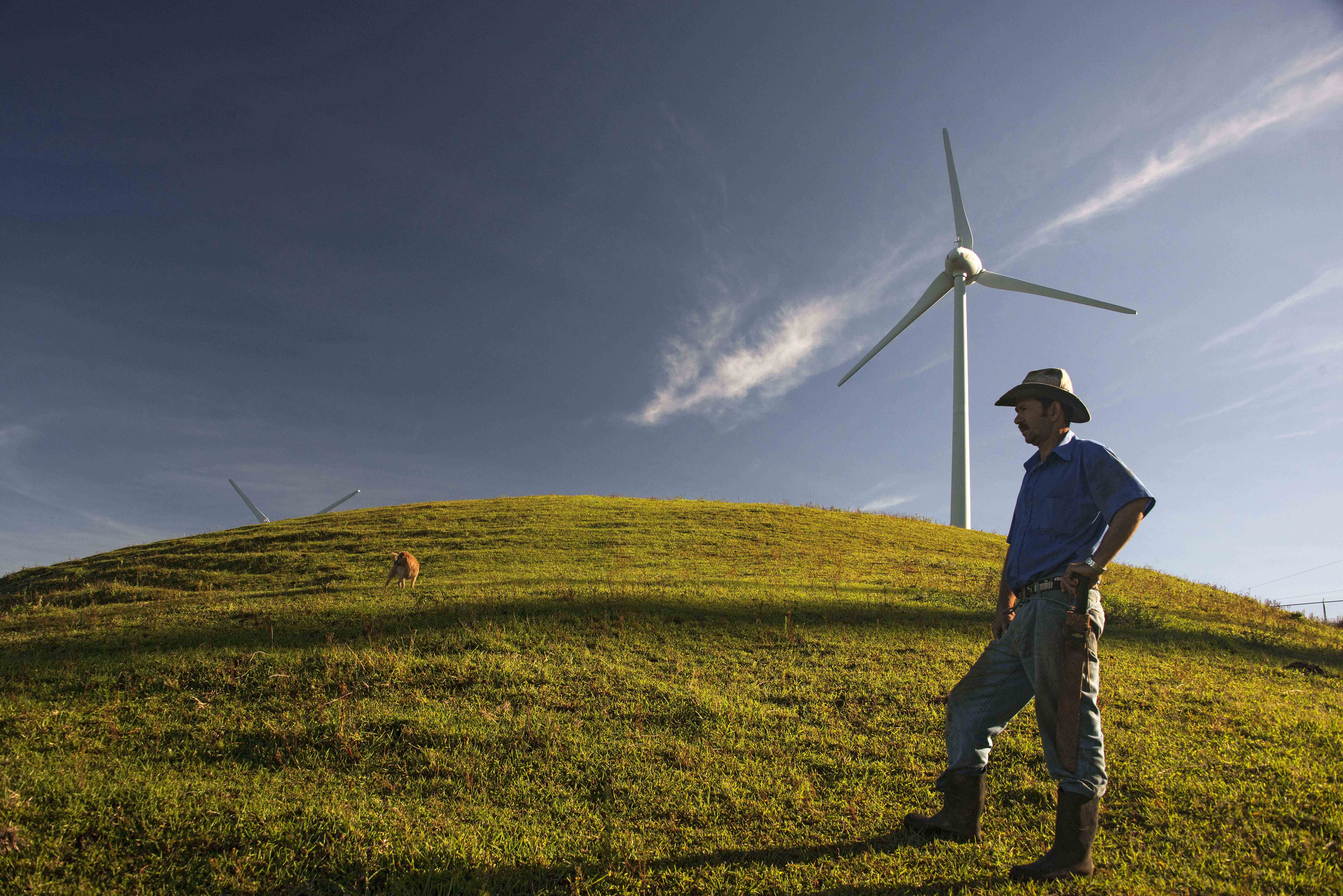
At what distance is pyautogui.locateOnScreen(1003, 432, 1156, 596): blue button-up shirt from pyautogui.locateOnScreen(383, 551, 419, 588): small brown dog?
44.4 feet

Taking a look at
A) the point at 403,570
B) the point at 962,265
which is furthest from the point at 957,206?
the point at 403,570

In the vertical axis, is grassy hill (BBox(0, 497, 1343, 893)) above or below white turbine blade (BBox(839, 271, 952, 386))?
below

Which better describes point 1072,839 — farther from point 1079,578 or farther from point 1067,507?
point 1067,507

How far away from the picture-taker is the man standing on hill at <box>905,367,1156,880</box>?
153 inches

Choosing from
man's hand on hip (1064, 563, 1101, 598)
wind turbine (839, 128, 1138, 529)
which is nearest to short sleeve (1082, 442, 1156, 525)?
man's hand on hip (1064, 563, 1101, 598)

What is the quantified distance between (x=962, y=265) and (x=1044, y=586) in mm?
43407

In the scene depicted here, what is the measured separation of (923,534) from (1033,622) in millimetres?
23388

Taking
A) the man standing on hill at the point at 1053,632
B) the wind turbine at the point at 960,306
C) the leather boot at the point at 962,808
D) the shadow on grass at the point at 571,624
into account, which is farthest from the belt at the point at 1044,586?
the wind turbine at the point at 960,306

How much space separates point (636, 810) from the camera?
5.32 m

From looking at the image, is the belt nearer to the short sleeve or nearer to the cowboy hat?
the short sleeve

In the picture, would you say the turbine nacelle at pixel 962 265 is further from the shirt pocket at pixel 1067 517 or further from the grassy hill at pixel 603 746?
the shirt pocket at pixel 1067 517

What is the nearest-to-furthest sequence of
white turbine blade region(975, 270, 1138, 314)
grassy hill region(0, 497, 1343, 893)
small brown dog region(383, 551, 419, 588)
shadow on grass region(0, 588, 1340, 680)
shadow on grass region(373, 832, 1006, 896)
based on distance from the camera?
shadow on grass region(373, 832, 1006, 896) < grassy hill region(0, 497, 1343, 893) < shadow on grass region(0, 588, 1340, 680) < small brown dog region(383, 551, 419, 588) < white turbine blade region(975, 270, 1138, 314)

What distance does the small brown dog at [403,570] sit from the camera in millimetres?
14648

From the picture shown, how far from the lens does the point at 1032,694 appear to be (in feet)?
14.7
